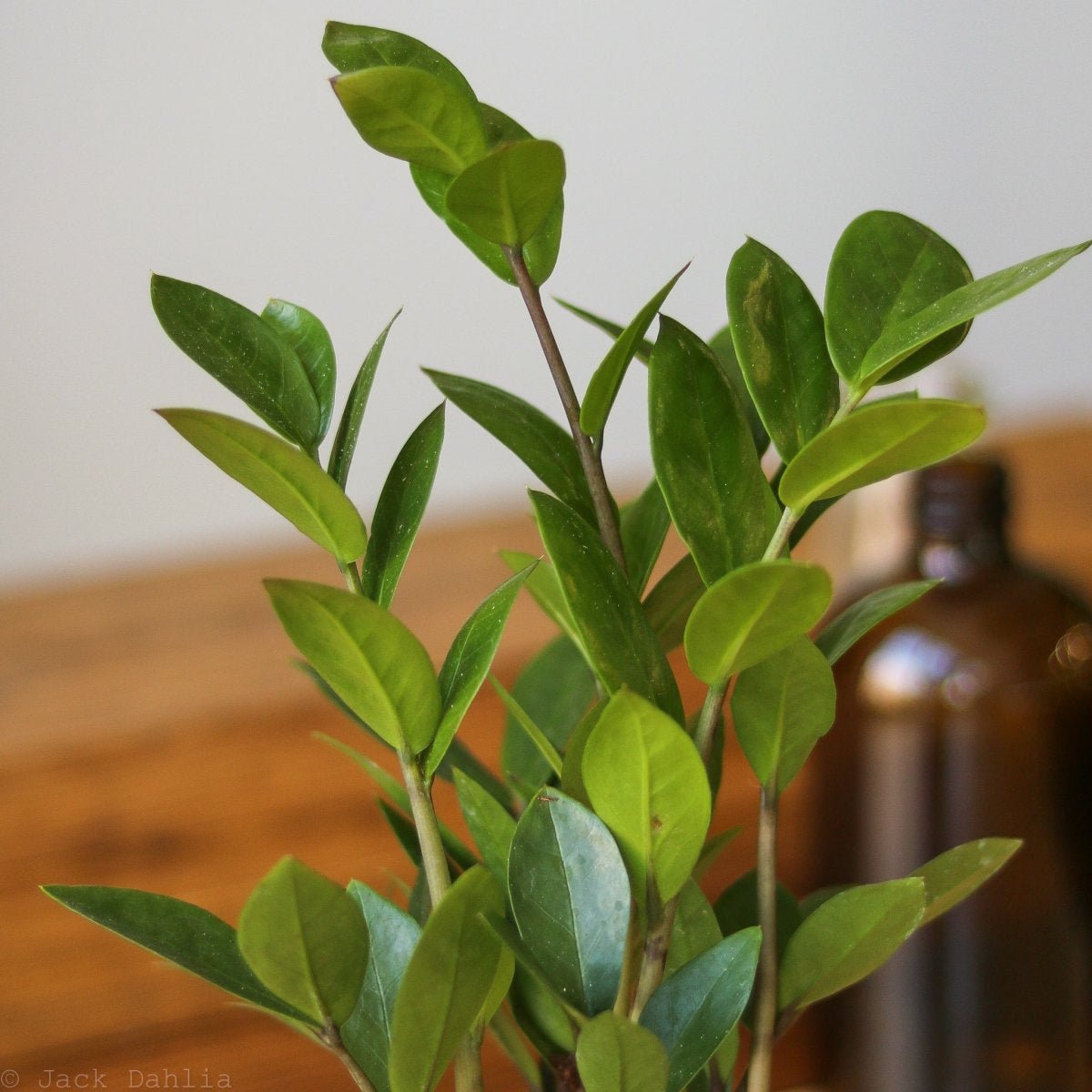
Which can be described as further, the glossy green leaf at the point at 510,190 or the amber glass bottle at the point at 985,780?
the amber glass bottle at the point at 985,780

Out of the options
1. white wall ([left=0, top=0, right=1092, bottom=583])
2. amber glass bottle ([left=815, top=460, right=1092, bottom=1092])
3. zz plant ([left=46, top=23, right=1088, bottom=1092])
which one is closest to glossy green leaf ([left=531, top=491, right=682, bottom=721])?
zz plant ([left=46, top=23, right=1088, bottom=1092])

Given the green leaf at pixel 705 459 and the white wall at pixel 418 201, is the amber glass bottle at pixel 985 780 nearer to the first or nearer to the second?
the green leaf at pixel 705 459

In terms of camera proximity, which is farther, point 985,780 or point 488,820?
point 985,780

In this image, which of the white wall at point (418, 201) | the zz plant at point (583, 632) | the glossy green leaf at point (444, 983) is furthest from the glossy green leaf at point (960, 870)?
the white wall at point (418, 201)

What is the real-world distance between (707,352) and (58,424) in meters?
1.04

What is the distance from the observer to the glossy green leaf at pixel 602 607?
0.22 metres

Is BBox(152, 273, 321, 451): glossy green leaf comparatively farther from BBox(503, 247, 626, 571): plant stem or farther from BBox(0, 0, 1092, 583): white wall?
BBox(0, 0, 1092, 583): white wall

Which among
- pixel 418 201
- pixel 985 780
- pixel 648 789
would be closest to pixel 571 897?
pixel 648 789

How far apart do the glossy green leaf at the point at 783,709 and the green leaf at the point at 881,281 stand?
6cm

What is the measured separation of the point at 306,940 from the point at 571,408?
103 mm

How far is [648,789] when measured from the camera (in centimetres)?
22

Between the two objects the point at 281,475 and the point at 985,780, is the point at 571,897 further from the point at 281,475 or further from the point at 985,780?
the point at 985,780

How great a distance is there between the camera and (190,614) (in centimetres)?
86

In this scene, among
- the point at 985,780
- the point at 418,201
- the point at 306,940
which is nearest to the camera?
the point at 306,940
